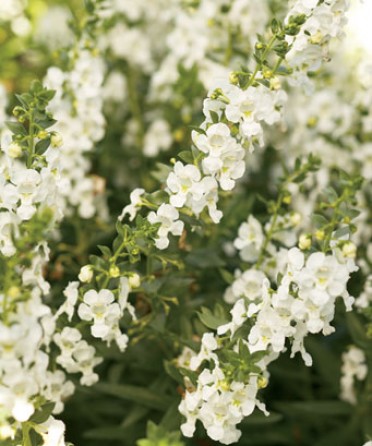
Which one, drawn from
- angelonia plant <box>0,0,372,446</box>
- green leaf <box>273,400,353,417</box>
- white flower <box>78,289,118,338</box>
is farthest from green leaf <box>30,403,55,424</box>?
green leaf <box>273,400,353,417</box>

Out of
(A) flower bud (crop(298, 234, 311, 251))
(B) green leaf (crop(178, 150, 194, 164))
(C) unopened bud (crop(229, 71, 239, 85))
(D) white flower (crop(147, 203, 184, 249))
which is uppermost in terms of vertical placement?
(C) unopened bud (crop(229, 71, 239, 85))

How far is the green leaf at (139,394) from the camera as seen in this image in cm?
171

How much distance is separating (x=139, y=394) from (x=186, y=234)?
40 cm

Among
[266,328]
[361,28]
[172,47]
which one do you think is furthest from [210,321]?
[361,28]

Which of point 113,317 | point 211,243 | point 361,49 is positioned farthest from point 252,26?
point 113,317

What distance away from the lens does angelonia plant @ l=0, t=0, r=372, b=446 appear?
4.29ft

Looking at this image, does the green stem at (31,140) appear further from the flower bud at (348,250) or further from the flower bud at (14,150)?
the flower bud at (348,250)

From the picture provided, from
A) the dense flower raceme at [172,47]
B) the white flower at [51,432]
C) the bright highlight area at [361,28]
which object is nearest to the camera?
the white flower at [51,432]

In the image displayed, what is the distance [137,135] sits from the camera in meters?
2.45

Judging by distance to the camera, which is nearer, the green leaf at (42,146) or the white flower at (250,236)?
the green leaf at (42,146)

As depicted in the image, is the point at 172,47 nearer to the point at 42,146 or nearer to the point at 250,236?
the point at 250,236

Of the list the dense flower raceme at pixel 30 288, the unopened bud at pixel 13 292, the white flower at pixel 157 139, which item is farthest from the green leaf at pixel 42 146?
the white flower at pixel 157 139

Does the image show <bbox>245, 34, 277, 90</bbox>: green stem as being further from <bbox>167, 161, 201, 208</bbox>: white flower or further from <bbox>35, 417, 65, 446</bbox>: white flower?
<bbox>35, 417, 65, 446</bbox>: white flower

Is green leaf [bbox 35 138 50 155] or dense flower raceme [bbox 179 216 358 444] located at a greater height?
green leaf [bbox 35 138 50 155]
